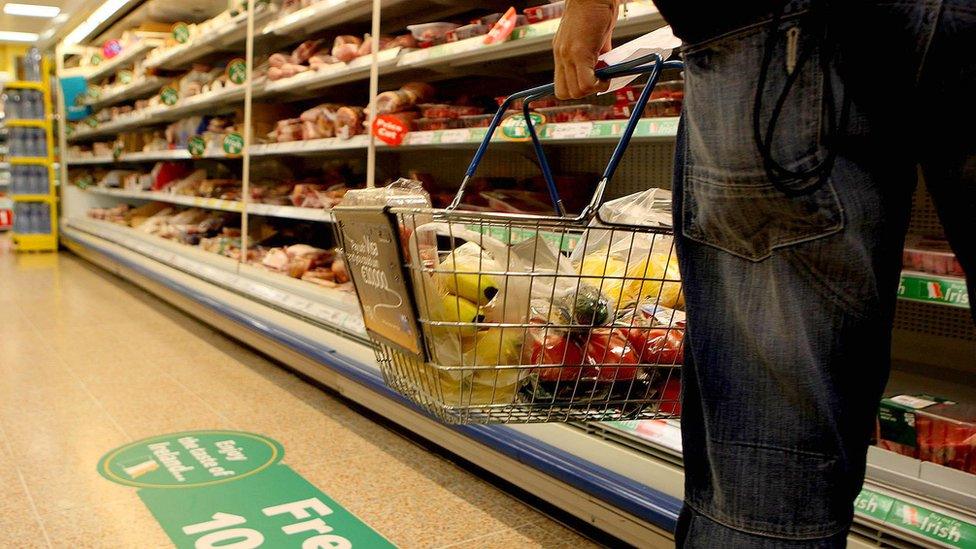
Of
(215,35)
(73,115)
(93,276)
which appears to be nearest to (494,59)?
(215,35)

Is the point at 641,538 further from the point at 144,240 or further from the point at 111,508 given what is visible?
the point at 144,240

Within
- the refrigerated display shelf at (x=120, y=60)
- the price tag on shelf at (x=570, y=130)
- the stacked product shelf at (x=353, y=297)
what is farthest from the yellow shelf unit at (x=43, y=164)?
the price tag on shelf at (x=570, y=130)

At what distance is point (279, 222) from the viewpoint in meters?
4.73

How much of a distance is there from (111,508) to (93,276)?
5002mm

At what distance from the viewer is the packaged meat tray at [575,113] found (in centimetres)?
221

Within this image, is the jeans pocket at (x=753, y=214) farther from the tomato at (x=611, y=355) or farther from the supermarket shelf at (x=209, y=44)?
the supermarket shelf at (x=209, y=44)

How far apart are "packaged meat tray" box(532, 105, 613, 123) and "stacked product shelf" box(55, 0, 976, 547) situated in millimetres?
84

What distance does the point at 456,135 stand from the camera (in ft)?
8.46

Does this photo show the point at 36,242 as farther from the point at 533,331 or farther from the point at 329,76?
the point at 533,331

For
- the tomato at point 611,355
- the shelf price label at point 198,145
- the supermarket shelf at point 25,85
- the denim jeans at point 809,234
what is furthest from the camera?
the supermarket shelf at point 25,85

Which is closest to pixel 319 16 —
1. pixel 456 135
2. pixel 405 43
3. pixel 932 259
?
pixel 405 43

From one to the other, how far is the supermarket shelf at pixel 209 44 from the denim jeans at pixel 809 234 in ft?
12.0

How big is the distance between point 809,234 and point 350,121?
2.99 meters

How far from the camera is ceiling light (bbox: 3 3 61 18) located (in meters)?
11.4
